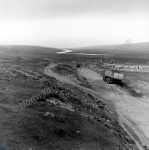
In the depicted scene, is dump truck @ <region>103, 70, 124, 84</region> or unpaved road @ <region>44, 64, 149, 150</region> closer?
unpaved road @ <region>44, 64, 149, 150</region>

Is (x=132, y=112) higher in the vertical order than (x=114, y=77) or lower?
lower

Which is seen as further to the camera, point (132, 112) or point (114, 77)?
point (114, 77)

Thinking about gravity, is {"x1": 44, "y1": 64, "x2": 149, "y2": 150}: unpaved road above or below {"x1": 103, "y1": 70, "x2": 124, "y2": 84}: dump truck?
below

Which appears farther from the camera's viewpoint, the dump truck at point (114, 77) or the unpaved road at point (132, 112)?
the dump truck at point (114, 77)

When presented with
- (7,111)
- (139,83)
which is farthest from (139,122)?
(139,83)

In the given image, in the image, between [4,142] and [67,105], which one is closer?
[4,142]

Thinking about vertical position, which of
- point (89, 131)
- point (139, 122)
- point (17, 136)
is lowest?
point (139, 122)

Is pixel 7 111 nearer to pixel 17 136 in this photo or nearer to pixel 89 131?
pixel 17 136

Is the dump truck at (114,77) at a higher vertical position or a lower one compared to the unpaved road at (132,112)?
higher
